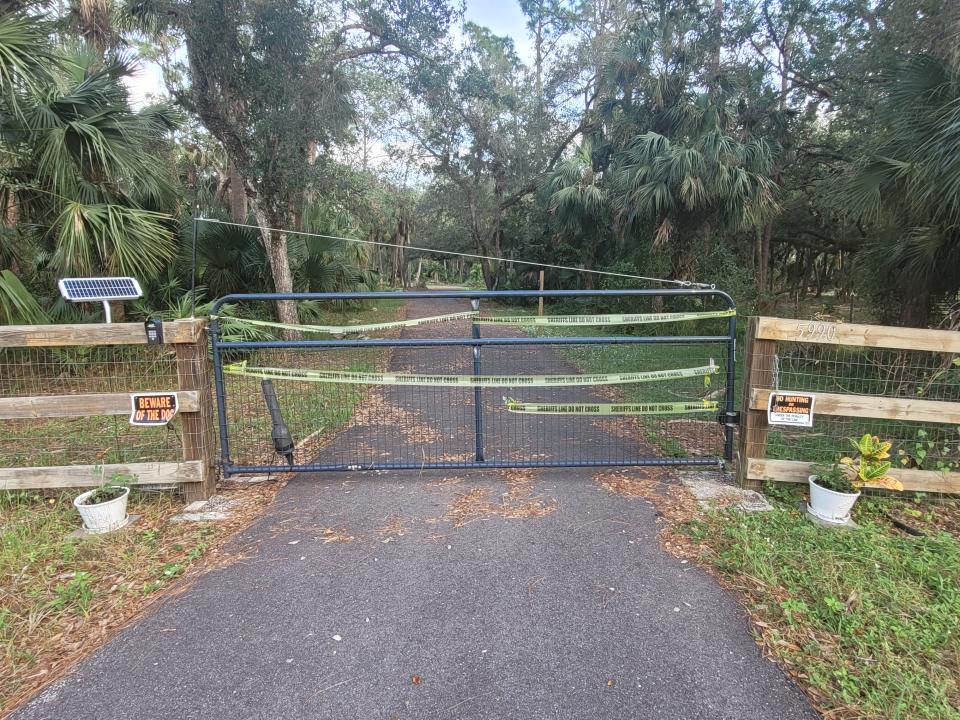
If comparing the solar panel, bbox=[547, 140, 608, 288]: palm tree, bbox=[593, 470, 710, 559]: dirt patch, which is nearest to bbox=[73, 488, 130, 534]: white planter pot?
the solar panel

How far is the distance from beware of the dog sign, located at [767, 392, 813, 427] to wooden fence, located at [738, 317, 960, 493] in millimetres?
57

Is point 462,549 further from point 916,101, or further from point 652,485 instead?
point 916,101

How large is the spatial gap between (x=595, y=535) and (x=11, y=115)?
739 centimetres

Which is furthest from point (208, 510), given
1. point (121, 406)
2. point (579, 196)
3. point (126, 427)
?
point (579, 196)

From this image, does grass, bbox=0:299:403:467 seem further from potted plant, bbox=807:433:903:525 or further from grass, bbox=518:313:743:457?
potted plant, bbox=807:433:903:525

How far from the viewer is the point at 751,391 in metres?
3.60

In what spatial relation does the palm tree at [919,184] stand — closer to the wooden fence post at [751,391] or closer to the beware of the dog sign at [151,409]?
the wooden fence post at [751,391]

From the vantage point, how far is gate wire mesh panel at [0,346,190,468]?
397 centimetres

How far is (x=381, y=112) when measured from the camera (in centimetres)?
1886

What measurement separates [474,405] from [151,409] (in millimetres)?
2477

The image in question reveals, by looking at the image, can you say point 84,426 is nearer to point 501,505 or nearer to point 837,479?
point 501,505

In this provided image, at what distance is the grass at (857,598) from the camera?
6.28 feet

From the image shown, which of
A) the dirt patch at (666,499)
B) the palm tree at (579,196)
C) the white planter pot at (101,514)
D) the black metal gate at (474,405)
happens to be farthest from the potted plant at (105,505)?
the palm tree at (579,196)

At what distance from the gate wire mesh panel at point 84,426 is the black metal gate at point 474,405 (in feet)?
1.83
